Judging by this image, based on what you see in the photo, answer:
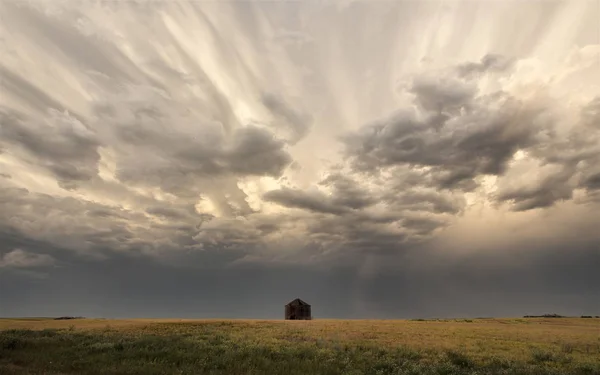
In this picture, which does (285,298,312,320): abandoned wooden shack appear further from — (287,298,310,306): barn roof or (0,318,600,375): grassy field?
(0,318,600,375): grassy field

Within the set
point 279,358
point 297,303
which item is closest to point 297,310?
point 297,303

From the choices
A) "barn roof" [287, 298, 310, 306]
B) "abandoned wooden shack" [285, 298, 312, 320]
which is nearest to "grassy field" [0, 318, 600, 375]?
Answer: "abandoned wooden shack" [285, 298, 312, 320]

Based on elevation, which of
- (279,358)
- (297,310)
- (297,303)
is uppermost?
(297,303)

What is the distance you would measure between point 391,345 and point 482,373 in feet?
35.0

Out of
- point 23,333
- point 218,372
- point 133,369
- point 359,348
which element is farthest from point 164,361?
point 23,333

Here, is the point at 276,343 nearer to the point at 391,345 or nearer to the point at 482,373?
the point at 391,345

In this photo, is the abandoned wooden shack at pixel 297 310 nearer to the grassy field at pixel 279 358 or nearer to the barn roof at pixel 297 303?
the barn roof at pixel 297 303

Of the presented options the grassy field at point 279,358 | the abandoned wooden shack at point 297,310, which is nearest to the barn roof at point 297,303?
the abandoned wooden shack at point 297,310

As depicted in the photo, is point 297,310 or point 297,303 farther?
point 297,303

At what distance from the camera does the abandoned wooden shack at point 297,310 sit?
102m

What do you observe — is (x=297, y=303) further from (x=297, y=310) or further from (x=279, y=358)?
(x=279, y=358)

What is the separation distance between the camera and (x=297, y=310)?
102688 millimetres

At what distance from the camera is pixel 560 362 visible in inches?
1037

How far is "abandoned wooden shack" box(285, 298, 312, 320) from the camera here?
102m
